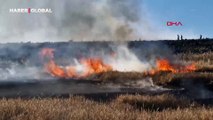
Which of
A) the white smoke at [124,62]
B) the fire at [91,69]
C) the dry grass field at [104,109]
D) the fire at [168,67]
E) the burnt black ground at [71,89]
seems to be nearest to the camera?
the dry grass field at [104,109]

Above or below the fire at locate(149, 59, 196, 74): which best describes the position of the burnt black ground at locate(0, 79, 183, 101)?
below

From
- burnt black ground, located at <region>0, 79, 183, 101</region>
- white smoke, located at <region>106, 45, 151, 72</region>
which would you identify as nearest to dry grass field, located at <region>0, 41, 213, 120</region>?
burnt black ground, located at <region>0, 79, 183, 101</region>

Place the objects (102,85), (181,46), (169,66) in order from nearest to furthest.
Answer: (102,85), (169,66), (181,46)

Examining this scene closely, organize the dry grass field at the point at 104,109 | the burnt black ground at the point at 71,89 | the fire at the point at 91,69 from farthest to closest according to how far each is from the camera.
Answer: the fire at the point at 91,69 < the burnt black ground at the point at 71,89 < the dry grass field at the point at 104,109

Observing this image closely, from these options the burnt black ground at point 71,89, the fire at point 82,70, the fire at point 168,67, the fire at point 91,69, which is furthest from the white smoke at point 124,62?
the burnt black ground at point 71,89

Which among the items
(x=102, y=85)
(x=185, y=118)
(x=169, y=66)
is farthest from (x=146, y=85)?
(x=185, y=118)

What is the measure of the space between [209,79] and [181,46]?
59.9m

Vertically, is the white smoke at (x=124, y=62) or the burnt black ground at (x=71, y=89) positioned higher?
the white smoke at (x=124, y=62)

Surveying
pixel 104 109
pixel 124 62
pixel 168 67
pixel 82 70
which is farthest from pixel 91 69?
pixel 104 109

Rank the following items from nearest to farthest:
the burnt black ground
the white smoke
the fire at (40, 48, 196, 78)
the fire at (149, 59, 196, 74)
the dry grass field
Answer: the dry grass field → the burnt black ground → the fire at (40, 48, 196, 78) → the fire at (149, 59, 196, 74) → the white smoke

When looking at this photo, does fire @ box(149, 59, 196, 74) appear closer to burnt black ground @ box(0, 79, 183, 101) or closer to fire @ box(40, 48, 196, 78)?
fire @ box(40, 48, 196, 78)

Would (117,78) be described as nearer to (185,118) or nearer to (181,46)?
(185,118)

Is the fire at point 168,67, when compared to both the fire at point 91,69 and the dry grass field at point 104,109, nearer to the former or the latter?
the fire at point 91,69

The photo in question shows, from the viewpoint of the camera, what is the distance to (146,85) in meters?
30.2
